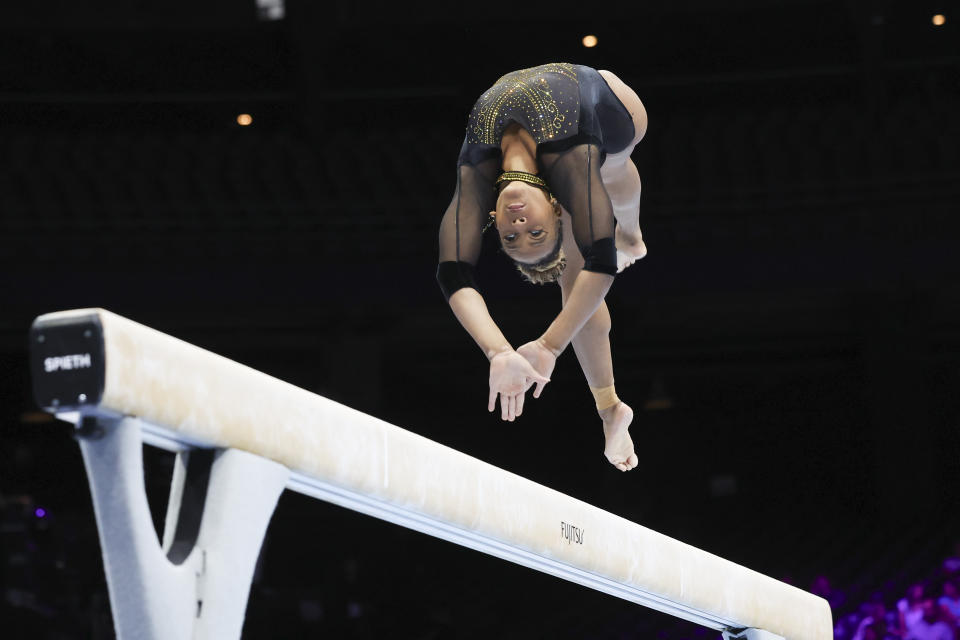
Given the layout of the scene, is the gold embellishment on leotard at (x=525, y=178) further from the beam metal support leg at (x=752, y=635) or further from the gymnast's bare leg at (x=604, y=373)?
the beam metal support leg at (x=752, y=635)

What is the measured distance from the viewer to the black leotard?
112 inches

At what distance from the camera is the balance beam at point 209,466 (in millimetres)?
1741

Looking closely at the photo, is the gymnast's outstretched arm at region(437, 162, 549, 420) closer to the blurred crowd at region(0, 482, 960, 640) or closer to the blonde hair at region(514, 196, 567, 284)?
the blonde hair at region(514, 196, 567, 284)

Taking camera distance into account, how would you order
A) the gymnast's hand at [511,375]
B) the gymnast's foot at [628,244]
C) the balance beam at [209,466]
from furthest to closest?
the gymnast's foot at [628,244], the gymnast's hand at [511,375], the balance beam at [209,466]

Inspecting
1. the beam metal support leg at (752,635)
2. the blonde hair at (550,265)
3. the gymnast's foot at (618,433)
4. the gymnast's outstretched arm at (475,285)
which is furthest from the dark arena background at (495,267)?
the gymnast's outstretched arm at (475,285)

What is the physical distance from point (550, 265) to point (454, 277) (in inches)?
9.9

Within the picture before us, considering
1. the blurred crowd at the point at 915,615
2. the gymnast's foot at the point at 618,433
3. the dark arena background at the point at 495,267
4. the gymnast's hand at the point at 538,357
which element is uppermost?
the dark arena background at the point at 495,267

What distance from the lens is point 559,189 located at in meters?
2.90

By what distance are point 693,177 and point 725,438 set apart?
158 inches

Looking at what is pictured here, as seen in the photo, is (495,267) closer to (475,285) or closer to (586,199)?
Answer: (475,285)

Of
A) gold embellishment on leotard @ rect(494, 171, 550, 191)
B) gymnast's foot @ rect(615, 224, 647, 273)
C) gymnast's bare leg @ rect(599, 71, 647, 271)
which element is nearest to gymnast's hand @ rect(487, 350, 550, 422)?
gold embellishment on leotard @ rect(494, 171, 550, 191)

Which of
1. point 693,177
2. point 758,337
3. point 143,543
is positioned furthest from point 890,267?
point 143,543

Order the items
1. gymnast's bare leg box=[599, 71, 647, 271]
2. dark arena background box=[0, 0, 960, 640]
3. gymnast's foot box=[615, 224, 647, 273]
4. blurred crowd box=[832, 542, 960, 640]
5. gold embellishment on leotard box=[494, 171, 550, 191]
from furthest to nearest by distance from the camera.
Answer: dark arena background box=[0, 0, 960, 640] → blurred crowd box=[832, 542, 960, 640] → gymnast's foot box=[615, 224, 647, 273] → gymnast's bare leg box=[599, 71, 647, 271] → gold embellishment on leotard box=[494, 171, 550, 191]

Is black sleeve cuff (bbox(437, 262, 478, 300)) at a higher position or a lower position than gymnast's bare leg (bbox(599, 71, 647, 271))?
lower
